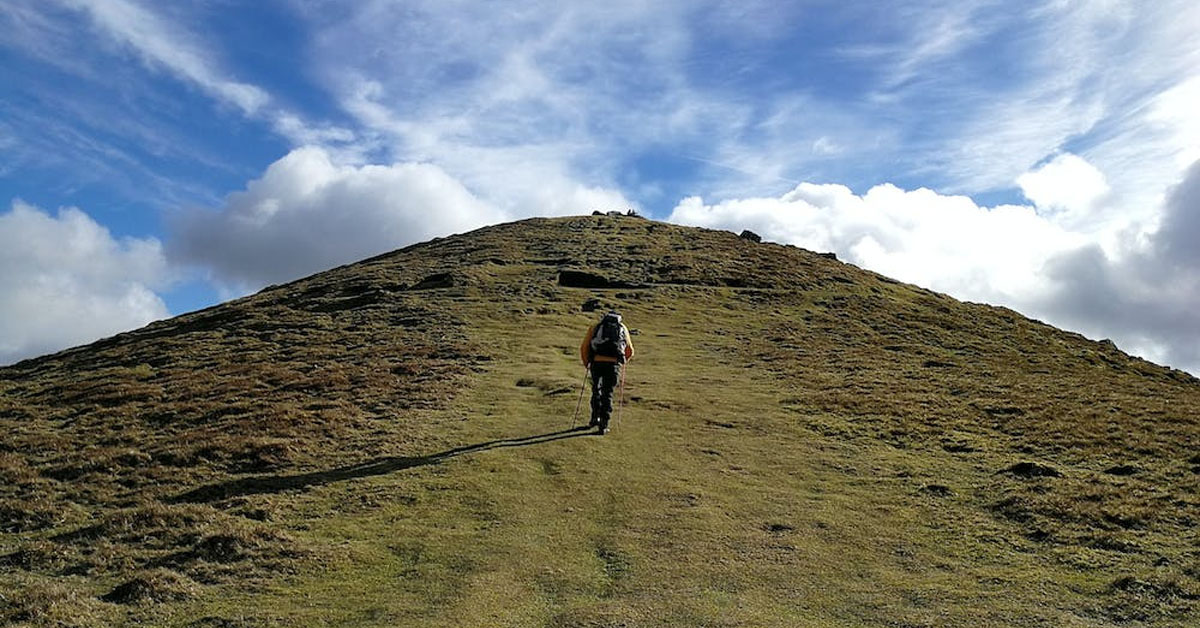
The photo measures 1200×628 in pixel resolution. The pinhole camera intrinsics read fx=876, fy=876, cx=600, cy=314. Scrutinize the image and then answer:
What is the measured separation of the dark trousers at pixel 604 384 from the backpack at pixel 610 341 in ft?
0.80

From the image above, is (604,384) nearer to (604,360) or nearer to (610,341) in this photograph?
(604,360)

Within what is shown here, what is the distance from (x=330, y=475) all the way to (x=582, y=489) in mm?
5480

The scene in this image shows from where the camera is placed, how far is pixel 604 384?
70.0 feet

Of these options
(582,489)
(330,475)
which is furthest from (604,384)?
(330,475)

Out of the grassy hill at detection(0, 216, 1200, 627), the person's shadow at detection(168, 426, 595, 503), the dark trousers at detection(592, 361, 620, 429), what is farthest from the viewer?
the dark trousers at detection(592, 361, 620, 429)

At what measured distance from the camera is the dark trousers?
21188 mm

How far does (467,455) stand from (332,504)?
367 cm

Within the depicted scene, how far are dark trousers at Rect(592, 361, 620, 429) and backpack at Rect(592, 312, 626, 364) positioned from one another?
244 millimetres

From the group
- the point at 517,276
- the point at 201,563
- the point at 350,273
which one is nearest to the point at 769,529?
the point at 201,563

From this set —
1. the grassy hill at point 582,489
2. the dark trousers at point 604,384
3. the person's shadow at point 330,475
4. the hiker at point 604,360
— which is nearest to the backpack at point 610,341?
the hiker at point 604,360

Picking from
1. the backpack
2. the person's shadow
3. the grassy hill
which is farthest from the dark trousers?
the person's shadow

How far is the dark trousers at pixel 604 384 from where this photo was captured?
69.5ft

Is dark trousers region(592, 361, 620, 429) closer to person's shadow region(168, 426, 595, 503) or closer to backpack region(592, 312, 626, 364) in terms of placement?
backpack region(592, 312, 626, 364)

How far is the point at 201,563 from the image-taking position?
13.0m
